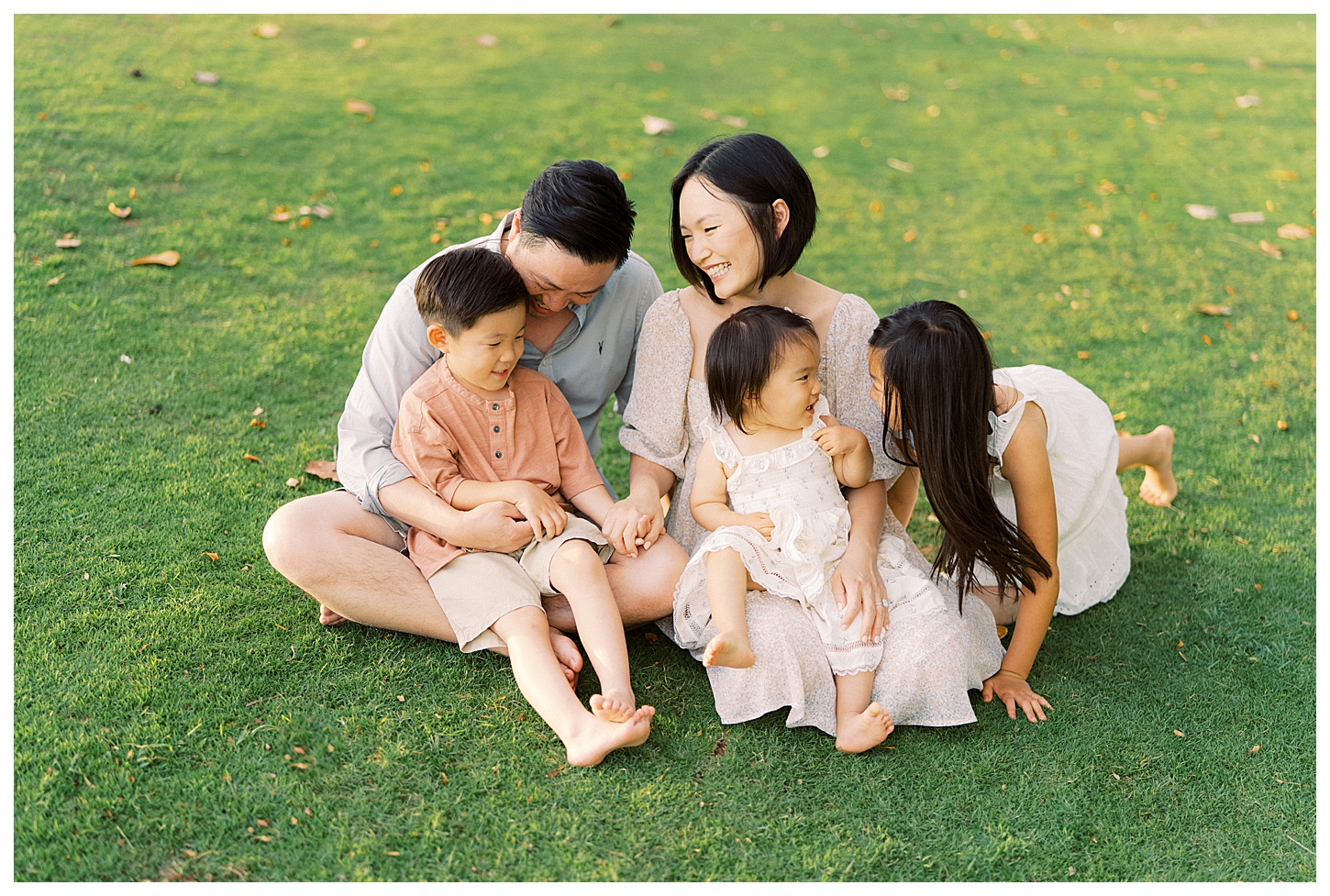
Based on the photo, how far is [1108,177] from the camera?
23.0 ft

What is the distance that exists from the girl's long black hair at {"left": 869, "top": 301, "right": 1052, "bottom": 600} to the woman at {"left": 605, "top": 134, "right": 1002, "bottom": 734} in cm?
20

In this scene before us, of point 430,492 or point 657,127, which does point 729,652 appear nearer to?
point 430,492

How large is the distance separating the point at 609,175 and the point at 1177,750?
218 centimetres

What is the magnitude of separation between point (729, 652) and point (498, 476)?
2.79ft

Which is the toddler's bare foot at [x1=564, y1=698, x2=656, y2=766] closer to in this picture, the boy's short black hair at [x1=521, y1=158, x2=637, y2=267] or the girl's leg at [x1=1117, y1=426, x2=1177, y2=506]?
the boy's short black hair at [x1=521, y1=158, x2=637, y2=267]

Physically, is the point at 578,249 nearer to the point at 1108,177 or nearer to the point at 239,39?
the point at 1108,177

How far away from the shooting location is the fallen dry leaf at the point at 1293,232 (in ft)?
21.1

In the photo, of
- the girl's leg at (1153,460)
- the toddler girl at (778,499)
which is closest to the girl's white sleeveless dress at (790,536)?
the toddler girl at (778,499)

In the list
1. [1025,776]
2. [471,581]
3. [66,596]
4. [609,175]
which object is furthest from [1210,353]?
[66,596]

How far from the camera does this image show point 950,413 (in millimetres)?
2715

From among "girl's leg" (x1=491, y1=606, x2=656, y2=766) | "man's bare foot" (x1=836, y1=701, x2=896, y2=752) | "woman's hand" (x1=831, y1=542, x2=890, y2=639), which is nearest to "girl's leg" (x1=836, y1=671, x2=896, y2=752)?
"man's bare foot" (x1=836, y1=701, x2=896, y2=752)

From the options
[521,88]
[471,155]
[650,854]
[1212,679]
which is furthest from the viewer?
[521,88]

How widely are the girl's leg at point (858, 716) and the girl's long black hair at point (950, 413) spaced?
469 millimetres

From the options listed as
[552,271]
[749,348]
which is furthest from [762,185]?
[552,271]
